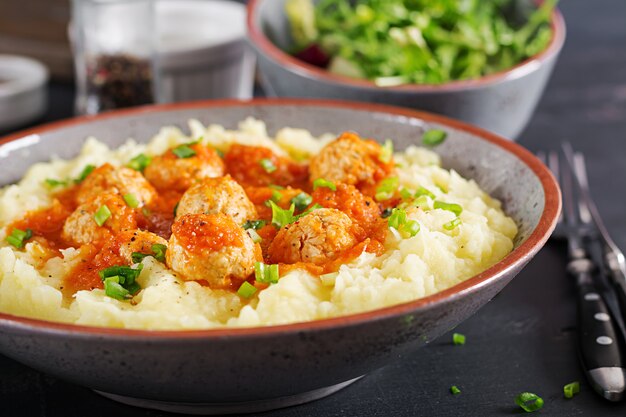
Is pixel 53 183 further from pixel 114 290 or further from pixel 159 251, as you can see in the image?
pixel 114 290

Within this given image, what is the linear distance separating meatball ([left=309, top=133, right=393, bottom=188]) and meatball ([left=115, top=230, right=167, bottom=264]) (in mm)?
1195

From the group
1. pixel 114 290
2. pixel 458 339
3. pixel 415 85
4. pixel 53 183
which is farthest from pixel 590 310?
pixel 53 183

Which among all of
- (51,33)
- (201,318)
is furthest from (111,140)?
(51,33)

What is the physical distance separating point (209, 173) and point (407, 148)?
154cm

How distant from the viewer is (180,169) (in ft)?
17.7

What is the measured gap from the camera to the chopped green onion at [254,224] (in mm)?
4812

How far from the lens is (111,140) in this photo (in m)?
6.34

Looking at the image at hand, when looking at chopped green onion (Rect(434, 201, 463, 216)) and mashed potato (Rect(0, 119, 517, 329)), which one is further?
chopped green onion (Rect(434, 201, 463, 216))

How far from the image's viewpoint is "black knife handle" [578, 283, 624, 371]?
464 centimetres

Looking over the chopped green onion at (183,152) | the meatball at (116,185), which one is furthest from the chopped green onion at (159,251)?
the chopped green onion at (183,152)

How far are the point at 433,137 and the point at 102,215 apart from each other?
2451 millimetres

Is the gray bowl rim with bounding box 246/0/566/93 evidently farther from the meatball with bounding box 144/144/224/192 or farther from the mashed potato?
the meatball with bounding box 144/144/224/192

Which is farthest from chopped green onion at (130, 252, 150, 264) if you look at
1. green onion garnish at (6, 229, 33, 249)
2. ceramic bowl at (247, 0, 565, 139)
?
ceramic bowl at (247, 0, 565, 139)

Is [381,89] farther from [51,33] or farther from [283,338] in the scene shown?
[51,33]
